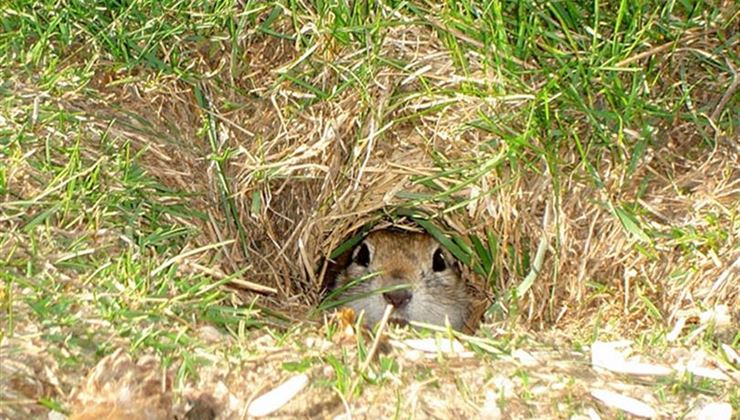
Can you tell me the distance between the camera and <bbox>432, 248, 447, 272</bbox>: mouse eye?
583cm

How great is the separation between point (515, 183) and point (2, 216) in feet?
6.40

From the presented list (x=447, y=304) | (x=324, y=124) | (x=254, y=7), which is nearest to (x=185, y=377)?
(x=324, y=124)

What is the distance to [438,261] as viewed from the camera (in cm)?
586

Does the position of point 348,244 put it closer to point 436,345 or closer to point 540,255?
point 540,255

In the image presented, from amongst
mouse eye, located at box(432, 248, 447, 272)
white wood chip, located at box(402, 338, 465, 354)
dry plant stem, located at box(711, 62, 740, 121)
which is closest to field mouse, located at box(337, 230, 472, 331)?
mouse eye, located at box(432, 248, 447, 272)

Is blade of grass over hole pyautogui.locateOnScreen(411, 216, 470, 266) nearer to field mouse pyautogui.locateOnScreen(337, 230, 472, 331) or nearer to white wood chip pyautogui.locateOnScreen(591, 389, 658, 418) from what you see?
field mouse pyautogui.locateOnScreen(337, 230, 472, 331)

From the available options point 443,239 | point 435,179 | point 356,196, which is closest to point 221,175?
point 356,196

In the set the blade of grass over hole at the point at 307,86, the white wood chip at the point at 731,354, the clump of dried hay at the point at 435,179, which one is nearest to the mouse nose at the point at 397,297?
the clump of dried hay at the point at 435,179

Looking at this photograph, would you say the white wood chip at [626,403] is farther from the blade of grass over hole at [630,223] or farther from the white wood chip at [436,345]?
the blade of grass over hole at [630,223]

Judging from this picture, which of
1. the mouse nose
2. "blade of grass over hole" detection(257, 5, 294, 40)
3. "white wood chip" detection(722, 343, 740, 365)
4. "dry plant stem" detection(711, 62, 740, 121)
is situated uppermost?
"blade of grass over hole" detection(257, 5, 294, 40)

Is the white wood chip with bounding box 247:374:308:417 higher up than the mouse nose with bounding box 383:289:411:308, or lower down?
higher up

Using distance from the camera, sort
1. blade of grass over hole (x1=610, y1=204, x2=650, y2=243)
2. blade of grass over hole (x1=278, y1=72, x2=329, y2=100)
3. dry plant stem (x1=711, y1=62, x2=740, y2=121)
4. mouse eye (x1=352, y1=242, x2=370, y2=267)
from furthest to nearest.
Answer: mouse eye (x1=352, y1=242, x2=370, y2=267) < blade of grass over hole (x1=278, y1=72, x2=329, y2=100) < dry plant stem (x1=711, y1=62, x2=740, y2=121) < blade of grass over hole (x1=610, y1=204, x2=650, y2=243)

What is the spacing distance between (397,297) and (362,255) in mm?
823

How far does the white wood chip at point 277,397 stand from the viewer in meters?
2.75
